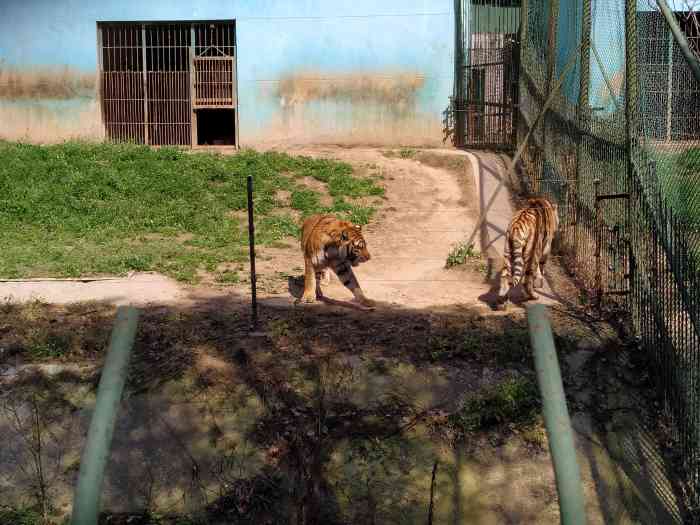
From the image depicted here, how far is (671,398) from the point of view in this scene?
5582 millimetres

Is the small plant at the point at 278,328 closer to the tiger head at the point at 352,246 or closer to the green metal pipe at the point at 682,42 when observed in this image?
the tiger head at the point at 352,246

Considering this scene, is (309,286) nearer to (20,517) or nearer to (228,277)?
(228,277)

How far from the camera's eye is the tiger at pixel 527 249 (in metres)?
7.69

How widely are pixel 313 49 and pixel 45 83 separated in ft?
16.9

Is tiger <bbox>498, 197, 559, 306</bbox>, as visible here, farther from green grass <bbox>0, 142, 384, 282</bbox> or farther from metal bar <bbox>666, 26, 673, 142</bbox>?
green grass <bbox>0, 142, 384, 282</bbox>

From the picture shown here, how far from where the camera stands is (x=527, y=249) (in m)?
7.86

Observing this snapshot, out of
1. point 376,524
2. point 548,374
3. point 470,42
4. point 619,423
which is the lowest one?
point 376,524

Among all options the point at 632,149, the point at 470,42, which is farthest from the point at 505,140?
the point at 632,149

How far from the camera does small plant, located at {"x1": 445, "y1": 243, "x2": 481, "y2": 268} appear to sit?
30.9 feet

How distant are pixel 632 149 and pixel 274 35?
10.9m

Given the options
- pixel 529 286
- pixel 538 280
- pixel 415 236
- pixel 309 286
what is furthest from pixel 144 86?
pixel 529 286

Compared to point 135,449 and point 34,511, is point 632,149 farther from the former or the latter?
point 34,511

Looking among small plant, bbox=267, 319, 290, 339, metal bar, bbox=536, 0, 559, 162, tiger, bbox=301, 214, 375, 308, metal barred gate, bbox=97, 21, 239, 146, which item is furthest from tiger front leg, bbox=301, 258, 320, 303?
metal barred gate, bbox=97, 21, 239, 146

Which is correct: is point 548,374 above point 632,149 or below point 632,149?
below
